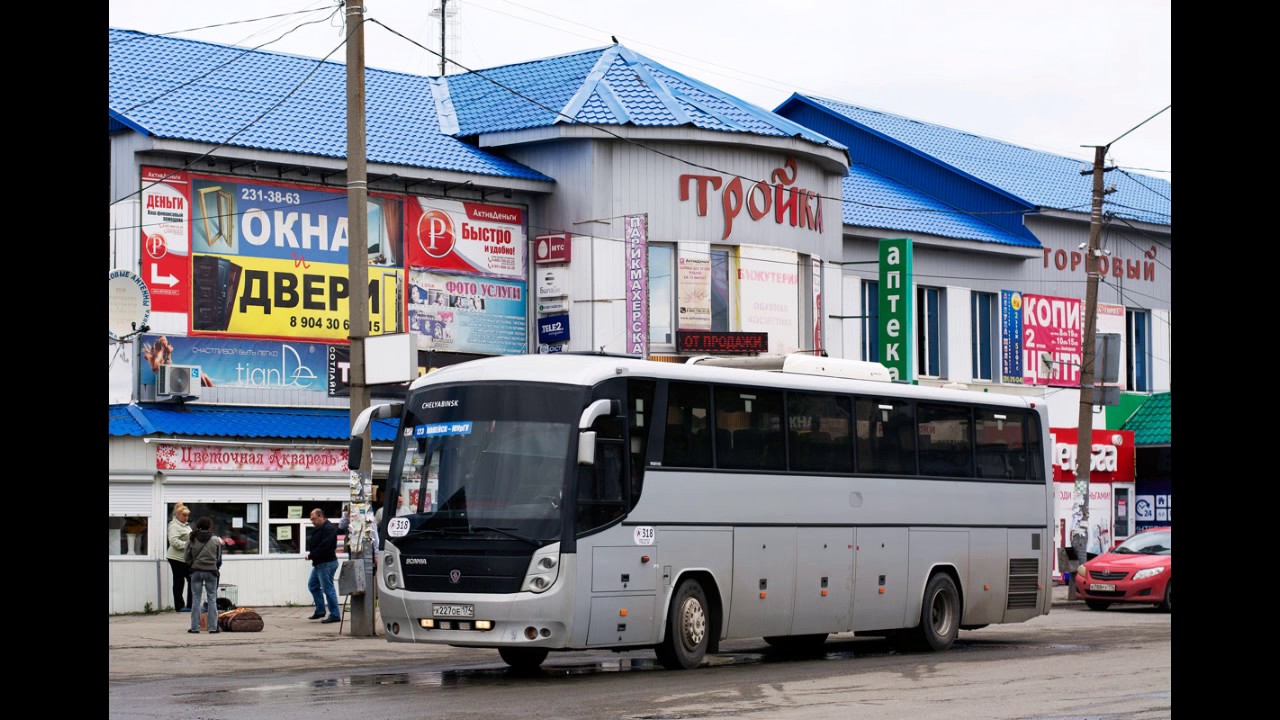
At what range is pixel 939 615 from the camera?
20984 millimetres

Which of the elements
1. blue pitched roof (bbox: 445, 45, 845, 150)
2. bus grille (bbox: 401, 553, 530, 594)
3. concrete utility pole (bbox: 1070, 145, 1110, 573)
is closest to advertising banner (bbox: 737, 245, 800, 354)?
blue pitched roof (bbox: 445, 45, 845, 150)

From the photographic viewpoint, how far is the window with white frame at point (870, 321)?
3991cm

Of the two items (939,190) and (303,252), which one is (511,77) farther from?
(939,190)

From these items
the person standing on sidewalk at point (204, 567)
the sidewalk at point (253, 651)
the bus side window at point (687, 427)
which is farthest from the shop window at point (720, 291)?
the bus side window at point (687, 427)

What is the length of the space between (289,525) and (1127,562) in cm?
1445

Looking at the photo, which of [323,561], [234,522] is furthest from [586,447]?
[234,522]

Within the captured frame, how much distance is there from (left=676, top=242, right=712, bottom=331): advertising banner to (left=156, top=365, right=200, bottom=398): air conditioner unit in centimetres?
1010

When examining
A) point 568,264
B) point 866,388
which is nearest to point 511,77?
point 568,264

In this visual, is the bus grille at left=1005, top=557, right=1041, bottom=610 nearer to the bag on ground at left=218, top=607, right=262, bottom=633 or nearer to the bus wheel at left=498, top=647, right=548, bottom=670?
the bus wheel at left=498, top=647, right=548, bottom=670

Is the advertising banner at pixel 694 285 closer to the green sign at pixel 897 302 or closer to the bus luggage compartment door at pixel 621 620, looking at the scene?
the green sign at pixel 897 302

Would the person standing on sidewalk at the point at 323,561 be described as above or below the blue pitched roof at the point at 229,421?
below

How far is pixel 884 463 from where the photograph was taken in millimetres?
19781

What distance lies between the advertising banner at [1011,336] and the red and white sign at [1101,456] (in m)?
1.80

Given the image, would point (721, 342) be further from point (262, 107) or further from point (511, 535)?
point (511, 535)
